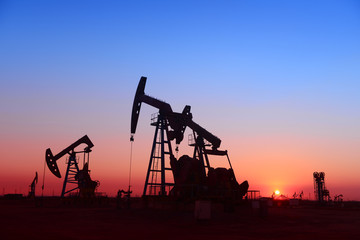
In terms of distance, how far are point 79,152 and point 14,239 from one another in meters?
33.0

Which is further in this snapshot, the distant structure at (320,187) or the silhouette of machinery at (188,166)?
the distant structure at (320,187)

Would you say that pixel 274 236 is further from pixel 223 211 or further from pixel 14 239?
pixel 223 211

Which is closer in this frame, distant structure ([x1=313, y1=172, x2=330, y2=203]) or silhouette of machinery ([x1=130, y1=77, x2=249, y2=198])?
silhouette of machinery ([x1=130, y1=77, x2=249, y2=198])

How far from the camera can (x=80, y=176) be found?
41281 mm

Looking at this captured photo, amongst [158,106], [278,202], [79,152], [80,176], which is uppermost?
Result: [158,106]

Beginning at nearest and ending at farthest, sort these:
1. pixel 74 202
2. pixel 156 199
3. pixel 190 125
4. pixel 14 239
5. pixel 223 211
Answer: pixel 14 239, pixel 223 211, pixel 156 199, pixel 190 125, pixel 74 202

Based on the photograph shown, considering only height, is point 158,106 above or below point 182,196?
above

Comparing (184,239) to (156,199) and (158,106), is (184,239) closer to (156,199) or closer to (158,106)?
(156,199)

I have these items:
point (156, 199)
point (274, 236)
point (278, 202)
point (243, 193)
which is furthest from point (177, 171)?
Answer: point (278, 202)

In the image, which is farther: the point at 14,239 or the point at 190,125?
the point at 190,125

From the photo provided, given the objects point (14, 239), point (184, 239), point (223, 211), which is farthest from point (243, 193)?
point (14, 239)

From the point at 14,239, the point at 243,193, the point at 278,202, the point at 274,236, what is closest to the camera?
the point at 14,239

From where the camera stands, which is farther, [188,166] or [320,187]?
[320,187]

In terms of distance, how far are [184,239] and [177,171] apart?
645 inches
